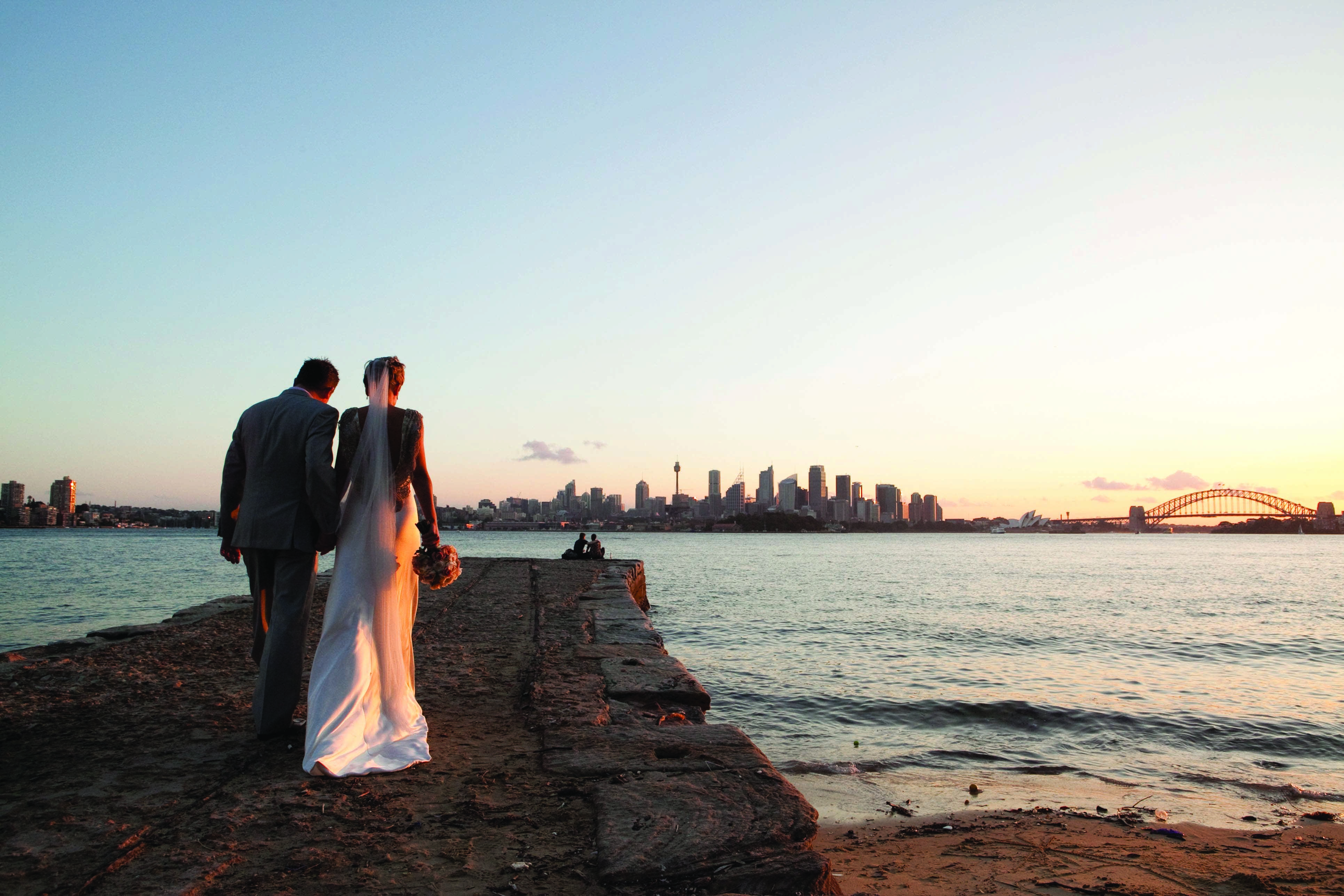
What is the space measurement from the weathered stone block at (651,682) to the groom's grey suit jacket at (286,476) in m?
2.15

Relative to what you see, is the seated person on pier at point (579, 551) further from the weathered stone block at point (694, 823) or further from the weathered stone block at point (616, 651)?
the weathered stone block at point (694, 823)

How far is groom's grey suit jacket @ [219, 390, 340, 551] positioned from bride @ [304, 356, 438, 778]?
93 mm

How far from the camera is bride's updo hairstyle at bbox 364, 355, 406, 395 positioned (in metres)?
3.91

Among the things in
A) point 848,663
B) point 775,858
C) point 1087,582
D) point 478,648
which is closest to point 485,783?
point 775,858

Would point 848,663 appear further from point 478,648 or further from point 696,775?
point 696,775

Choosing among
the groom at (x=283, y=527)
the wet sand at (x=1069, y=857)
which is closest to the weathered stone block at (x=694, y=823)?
the wet sand at (x=1069, y=857)

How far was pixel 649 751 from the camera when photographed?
12.0ft

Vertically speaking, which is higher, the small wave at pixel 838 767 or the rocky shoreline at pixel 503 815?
the rocky shoreline at pixel 503 815

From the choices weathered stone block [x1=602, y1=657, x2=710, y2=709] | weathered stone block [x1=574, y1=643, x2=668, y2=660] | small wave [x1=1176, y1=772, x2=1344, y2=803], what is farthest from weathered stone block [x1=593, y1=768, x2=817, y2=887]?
small wave [x1=1176, y1=772, x2=1344, y2=803]

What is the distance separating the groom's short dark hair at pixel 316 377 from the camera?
4.15 m

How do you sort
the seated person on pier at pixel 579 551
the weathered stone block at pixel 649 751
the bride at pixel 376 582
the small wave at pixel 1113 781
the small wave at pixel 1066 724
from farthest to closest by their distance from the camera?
the seated person on pier at pixel 579 551
the small wave at pixel 1066 724
the small wave at pixel 1113 781
the bride at pixel 376 582
the weathered stone block at pixel 649 751

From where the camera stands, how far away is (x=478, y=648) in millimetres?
6910

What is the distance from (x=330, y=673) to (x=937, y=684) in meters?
8.34

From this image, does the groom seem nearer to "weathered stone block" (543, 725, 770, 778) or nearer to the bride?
the bride
